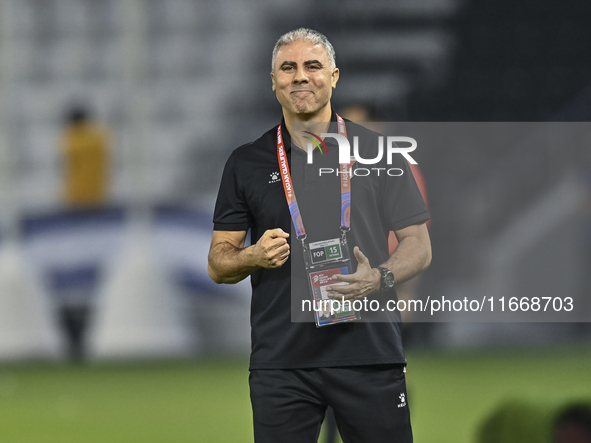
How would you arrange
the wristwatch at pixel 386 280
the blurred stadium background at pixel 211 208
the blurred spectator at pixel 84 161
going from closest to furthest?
the wristwatch at pixel 386 280, the blurred stadium background at pixel 211 208, the blurred spectator at pixel 84 161

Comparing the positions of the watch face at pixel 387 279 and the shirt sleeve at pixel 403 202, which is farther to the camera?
the shirt sleeve at pixel 403 202

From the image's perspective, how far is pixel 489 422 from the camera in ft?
13.9

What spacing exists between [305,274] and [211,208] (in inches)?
272

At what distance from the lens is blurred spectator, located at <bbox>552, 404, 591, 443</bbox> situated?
148 inches

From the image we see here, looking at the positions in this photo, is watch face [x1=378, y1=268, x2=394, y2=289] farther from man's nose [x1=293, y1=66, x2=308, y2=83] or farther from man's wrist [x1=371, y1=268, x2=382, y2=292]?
man's nose [x1=293, y1=66, x2=308, y2=83]

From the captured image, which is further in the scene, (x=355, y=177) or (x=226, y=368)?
(x=226, y=368)

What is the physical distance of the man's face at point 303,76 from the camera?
9.34 ft

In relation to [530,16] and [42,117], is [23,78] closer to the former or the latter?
[42,117]

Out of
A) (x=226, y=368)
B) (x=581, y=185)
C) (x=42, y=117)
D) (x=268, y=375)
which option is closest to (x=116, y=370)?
(x=226, y=368)

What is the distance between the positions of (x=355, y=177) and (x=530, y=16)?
1269cm

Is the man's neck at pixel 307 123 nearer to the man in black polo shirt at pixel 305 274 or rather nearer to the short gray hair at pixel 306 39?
the man in black polo shirt at pixel 305 274

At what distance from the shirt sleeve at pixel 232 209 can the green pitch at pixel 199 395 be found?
1.84 metres

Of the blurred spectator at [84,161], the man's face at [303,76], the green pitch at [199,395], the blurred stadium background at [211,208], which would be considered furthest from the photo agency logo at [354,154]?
the blurred spectator at [84,161]

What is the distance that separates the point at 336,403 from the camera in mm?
2838
